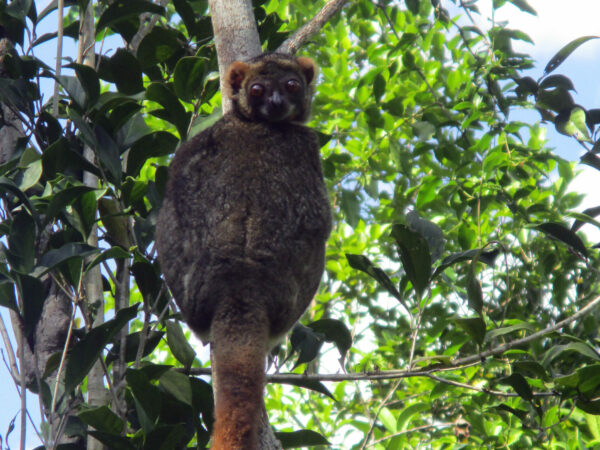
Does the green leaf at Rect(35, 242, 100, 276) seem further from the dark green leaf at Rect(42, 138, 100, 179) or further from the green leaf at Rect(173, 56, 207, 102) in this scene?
the green leaf at Rect(173, 56, 207, 102)

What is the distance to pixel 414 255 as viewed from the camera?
10.2 ft

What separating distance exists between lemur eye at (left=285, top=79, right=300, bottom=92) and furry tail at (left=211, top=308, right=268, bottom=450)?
1328 mm

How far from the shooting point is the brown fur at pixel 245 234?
8.01ft

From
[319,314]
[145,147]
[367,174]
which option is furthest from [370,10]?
[145,147]

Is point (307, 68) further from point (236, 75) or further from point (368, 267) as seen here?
point (368, 267)

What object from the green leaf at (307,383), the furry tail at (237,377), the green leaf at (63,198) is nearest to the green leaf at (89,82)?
the green leaf at (63,198)

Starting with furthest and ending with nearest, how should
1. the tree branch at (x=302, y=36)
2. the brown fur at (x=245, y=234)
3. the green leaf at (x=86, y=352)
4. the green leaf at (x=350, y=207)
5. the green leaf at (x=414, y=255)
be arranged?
the green leaf at (x=350, y=207)
the tree branch at (x=302, y=36)
the green leaf at (x=414, y=255)
the green leaf at (x=86, y=352)
the brown fur at (x=245, y=234)

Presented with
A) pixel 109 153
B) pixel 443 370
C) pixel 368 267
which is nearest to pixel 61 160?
pixel 109 153

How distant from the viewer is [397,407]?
6770 millimetres

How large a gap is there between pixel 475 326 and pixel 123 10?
2382 mm

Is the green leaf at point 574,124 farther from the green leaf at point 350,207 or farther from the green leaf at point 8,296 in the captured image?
the green leaf at point 8,296

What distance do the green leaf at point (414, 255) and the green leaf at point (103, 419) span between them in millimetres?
1484

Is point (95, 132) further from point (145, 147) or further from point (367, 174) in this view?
point (367, 174)

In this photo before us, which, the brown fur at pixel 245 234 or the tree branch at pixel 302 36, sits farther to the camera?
the tree branch at pixel 302 36
